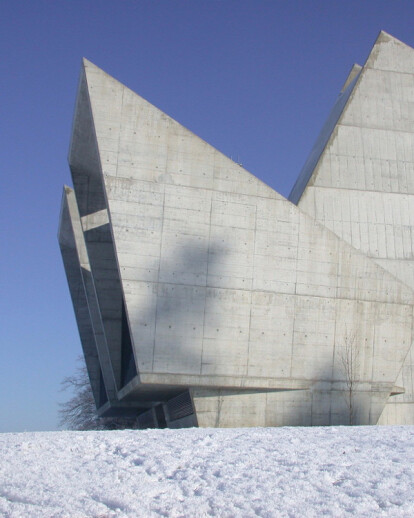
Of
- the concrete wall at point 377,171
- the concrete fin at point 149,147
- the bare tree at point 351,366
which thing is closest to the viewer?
the concrete fin at point 149,147

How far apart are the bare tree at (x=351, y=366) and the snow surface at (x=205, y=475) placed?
833cm

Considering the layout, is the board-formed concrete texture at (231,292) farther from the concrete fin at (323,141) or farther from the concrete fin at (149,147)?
the concrete fin at (323,141)

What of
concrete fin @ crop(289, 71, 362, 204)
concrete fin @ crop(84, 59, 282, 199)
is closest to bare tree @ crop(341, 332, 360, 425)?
concrete fin @ crop(84, 59, 282, 199)

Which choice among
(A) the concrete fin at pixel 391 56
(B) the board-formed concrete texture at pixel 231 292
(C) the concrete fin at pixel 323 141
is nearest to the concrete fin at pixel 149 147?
(B) the board-formed concrete texture at pixel 231 292

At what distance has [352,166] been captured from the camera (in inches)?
927

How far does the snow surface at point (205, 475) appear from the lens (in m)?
7.09

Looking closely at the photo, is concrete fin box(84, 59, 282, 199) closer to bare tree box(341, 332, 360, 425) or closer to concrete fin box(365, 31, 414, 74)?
bare tree box(341, 332, 360, 425)

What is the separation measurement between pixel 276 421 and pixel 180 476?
11246 mm

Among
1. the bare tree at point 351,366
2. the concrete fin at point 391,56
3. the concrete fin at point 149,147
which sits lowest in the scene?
the bare tree at point 351,366

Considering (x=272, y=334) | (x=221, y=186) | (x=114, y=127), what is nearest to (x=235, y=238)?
(x=221, y=186)

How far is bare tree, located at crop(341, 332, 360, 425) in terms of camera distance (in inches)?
763

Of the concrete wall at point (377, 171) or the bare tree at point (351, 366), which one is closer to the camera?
the bare tree at point (351, 366)

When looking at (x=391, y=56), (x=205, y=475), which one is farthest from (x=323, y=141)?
(x=205, y=475)

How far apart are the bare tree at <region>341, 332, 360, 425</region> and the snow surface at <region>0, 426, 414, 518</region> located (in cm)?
833
